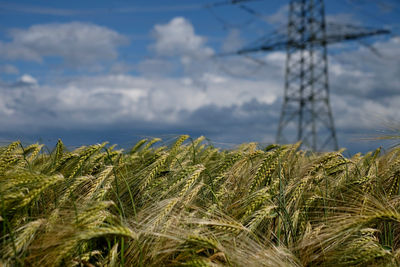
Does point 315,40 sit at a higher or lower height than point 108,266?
higher

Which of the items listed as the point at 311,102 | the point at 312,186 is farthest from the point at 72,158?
Answer: the point at 311,102

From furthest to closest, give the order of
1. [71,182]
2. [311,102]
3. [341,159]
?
[311,102], [341,159], [71,182]

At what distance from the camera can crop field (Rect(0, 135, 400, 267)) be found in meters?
1.86

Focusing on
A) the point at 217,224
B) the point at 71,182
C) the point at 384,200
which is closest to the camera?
the point at 217,224

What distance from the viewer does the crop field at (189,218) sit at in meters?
1.86

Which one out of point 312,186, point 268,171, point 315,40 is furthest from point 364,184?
point 315,40

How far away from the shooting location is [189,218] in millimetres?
2039

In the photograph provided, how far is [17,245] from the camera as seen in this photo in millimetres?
1811

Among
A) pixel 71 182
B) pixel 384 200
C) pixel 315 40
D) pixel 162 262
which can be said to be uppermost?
pixel 315 40

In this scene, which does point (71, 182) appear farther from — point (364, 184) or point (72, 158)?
point (364, 184)

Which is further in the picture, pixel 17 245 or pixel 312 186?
pixel 312 186

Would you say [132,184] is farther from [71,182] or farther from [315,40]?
[315,40]

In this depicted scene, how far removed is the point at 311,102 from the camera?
16203 mm

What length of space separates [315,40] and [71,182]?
16499 mm
